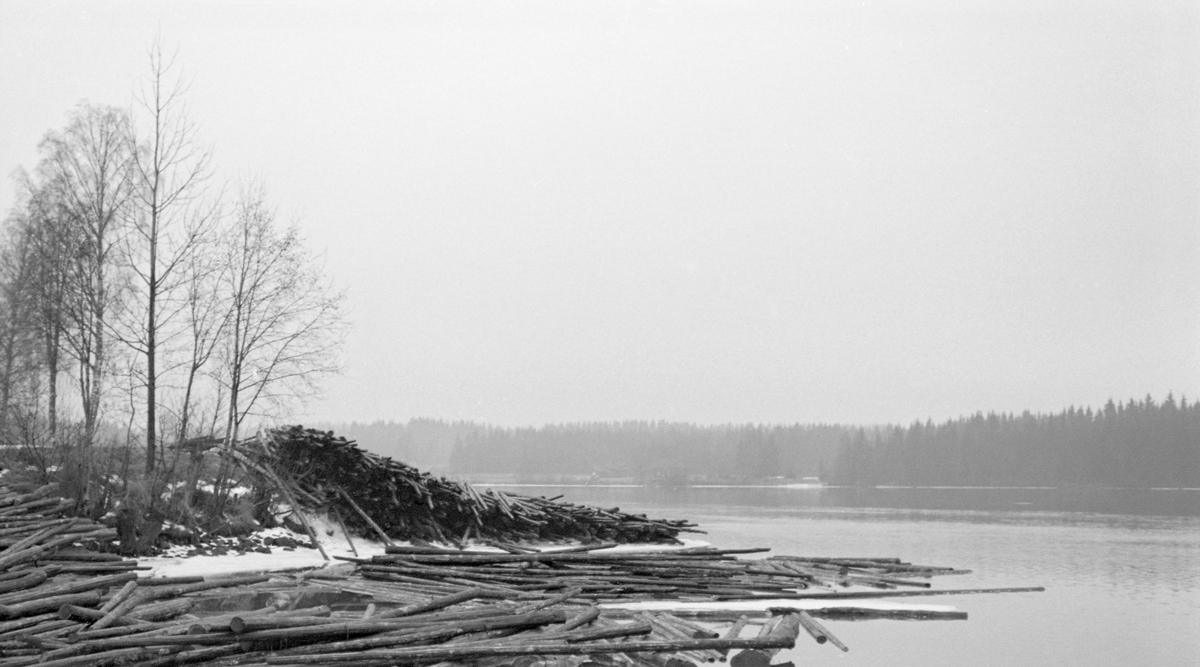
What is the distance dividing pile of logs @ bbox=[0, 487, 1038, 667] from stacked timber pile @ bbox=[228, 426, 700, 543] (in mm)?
4021

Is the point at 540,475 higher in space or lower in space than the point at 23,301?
lower

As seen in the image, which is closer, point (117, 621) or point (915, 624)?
point (117, 621)

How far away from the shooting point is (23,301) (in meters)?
31.1

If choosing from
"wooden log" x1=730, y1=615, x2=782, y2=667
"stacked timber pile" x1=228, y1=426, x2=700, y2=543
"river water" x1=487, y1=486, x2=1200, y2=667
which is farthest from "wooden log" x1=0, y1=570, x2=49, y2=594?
"river water" x1=487, y1=486, x2=1200, y2=667

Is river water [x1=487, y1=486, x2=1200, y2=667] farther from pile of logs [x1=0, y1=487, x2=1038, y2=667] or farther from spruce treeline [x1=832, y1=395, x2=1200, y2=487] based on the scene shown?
spruce treeline [x1=832, y1=395, x2=1200, y2=487]

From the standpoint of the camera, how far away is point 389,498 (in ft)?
65.8

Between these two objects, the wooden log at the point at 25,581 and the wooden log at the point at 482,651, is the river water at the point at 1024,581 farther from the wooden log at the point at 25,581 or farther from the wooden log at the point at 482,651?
the wooden log at the point at 25,581

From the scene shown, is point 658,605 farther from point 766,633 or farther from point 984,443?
point 984,443

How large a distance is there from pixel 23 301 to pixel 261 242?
14.2 m

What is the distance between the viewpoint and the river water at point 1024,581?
1151cm

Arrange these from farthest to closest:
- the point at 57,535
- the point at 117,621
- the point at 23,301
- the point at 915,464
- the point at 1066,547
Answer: the point at 915,464 < the point at 23,301 < the point at 1066,547 < the point at 57,535 < the point at 117,621

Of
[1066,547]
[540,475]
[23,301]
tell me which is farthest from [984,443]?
[23,301]

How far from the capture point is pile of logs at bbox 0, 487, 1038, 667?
9508mm

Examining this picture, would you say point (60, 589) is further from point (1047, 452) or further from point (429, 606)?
point (1047, 452)
